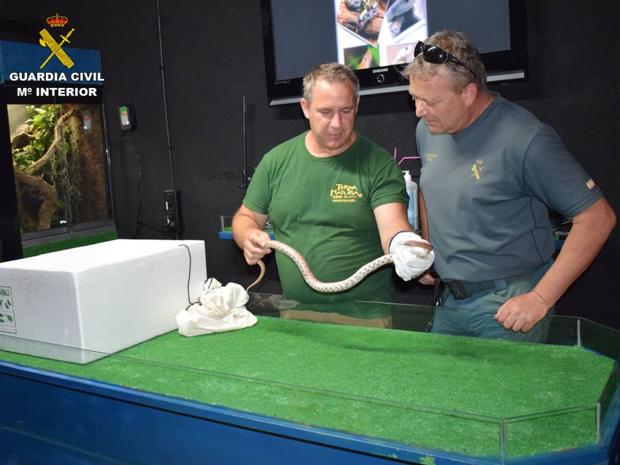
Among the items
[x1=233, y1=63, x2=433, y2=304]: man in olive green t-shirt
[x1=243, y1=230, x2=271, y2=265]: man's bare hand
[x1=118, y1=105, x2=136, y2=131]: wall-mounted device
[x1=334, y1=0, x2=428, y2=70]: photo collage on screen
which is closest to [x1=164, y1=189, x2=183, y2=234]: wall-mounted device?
[x1=118, y1=105, x2=136, y2=131]: wall-mounted device

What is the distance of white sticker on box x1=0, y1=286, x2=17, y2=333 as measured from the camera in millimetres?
2156

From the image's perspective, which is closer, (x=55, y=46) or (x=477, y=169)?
(x=477, y=169)

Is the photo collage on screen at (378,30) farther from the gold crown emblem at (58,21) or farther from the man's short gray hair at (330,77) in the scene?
the gold crown emblem at (58,21)

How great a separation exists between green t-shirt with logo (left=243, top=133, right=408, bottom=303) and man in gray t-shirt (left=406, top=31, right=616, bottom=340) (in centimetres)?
31

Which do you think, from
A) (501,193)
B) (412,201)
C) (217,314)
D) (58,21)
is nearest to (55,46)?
(58,21)

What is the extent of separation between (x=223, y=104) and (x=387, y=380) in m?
3.98

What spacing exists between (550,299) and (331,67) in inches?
48.4

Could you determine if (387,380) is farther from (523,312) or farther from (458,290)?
(458,290)

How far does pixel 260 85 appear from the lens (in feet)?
16.4

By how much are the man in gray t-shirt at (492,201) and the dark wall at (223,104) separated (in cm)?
161

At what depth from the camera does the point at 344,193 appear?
2664mm

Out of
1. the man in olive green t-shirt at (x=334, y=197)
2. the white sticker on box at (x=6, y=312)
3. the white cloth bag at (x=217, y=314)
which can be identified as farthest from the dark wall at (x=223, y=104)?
the white sticker on box at (x=6, y=312)

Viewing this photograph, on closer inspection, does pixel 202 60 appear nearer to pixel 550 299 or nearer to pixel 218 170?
pixel 218 170

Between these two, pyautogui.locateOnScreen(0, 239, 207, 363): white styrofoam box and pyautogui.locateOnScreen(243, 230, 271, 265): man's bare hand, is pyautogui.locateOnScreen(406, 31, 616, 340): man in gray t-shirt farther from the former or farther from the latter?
pyautogui.locateOnScreen(0, 239, 207, 363): white styrofoam box
